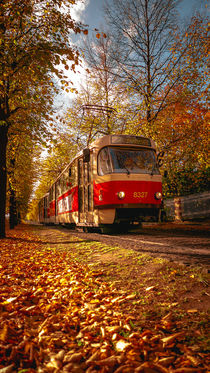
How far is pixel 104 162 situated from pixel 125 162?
Answer: 2.53 ft

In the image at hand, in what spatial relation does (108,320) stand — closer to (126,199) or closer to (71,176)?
(126,199)

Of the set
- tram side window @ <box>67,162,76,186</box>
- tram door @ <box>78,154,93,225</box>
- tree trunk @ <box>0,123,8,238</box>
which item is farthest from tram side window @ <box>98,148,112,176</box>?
tree trunk @ <box>0,123,8,238</box>

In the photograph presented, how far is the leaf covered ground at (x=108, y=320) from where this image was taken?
1.73m

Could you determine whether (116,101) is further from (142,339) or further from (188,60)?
(142,339)

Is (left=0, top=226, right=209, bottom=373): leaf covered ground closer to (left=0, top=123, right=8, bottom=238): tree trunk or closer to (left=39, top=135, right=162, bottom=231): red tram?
(left=39, top=135, right=162, bottom=231): red tram

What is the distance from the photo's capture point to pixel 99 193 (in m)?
8.94

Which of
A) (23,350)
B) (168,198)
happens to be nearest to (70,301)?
(23,350)

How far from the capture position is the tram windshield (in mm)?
8898

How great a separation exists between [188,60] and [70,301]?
13.5 metres

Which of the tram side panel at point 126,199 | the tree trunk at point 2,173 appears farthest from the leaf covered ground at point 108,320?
the tree trunk at point 2,173

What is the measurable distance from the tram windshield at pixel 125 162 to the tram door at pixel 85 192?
3.12 feet

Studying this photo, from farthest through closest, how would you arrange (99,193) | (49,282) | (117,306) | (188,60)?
(188,60) → (99,193) → (49,282) → (117,306)

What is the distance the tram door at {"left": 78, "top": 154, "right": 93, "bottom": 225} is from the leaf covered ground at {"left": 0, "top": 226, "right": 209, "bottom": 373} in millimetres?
5626

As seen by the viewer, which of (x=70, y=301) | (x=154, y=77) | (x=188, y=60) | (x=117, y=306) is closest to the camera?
(x=117, y=306)
